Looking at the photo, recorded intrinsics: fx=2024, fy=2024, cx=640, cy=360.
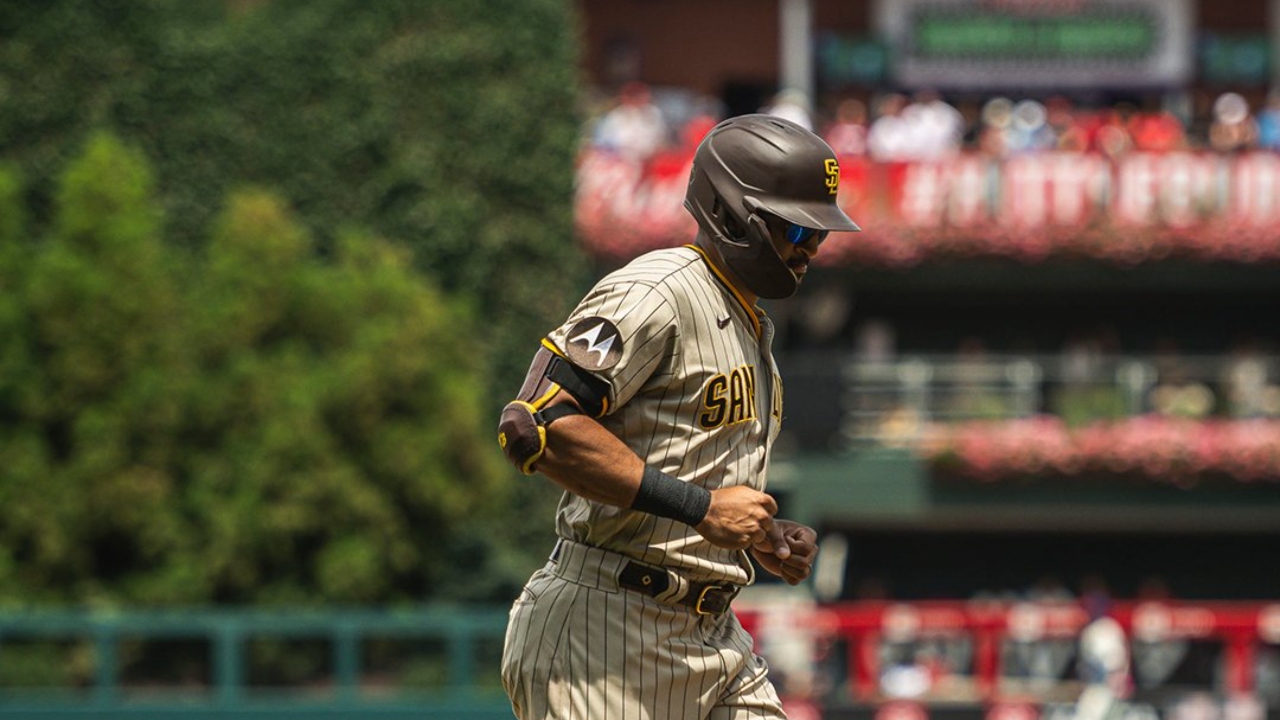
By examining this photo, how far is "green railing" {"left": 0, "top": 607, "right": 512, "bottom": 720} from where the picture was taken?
15250 mm

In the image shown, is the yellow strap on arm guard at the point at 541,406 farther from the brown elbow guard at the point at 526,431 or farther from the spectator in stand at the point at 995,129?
the spectator in stand at the point at 995,129

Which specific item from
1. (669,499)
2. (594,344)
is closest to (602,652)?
(669,499)

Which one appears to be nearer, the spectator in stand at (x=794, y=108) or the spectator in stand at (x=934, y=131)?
the spectator in stand at (x=794, y=108)

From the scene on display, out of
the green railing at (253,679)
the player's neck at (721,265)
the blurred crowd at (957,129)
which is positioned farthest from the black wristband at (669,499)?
the blurred crowd at (957,129)

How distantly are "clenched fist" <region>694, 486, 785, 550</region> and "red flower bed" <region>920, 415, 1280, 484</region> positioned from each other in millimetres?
16774

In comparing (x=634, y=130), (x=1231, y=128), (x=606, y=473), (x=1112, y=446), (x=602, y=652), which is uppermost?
(x=606, y=473)

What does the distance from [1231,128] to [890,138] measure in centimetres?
381

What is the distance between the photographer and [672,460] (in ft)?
13.8

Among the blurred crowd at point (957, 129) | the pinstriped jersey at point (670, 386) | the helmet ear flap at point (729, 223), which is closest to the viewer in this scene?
the pinstriped jersey at point (670, 386)

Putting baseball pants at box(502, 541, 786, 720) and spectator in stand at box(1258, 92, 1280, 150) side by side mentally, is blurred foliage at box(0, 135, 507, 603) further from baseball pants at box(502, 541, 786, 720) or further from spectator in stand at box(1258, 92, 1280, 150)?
baseball pants at box(502, 541, 786, 720)

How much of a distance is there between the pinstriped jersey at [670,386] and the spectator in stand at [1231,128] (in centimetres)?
1844

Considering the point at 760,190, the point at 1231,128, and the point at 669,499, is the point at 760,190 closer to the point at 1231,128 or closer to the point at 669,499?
the point at 669,499

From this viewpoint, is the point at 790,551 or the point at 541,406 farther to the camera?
the point at 790,551

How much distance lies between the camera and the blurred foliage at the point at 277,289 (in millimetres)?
17594
